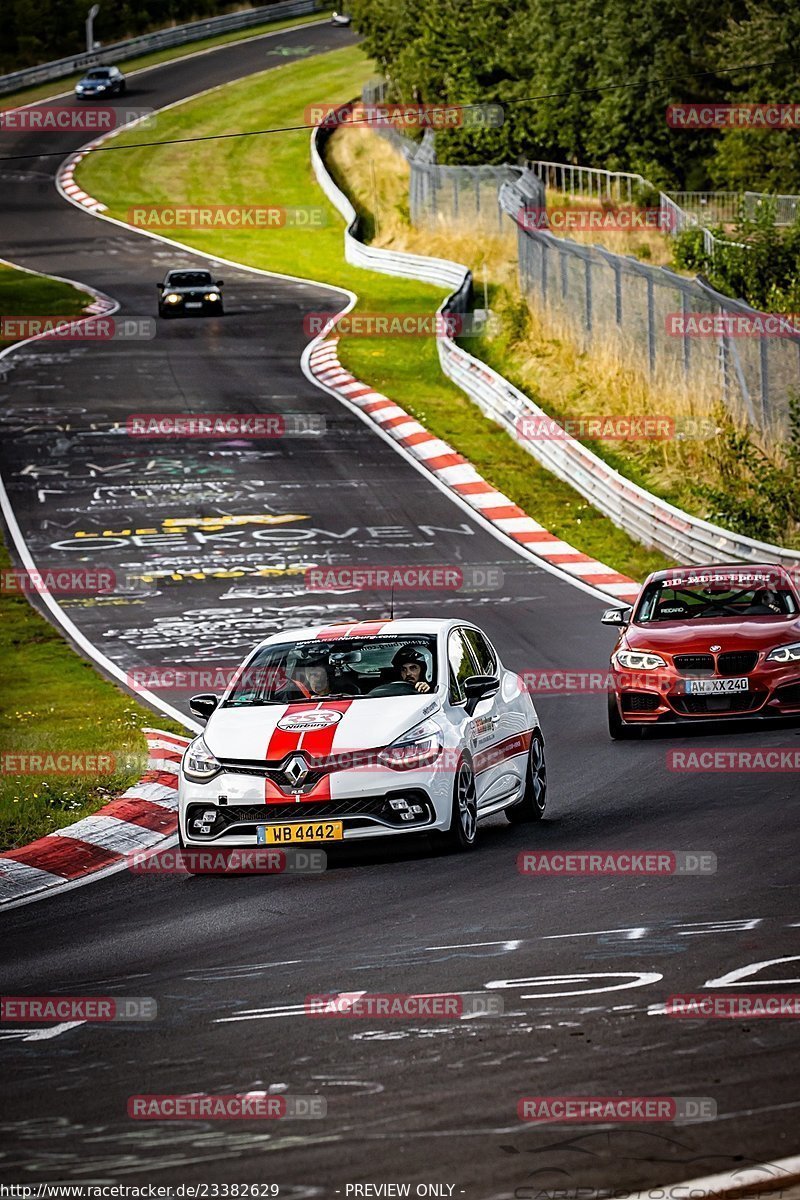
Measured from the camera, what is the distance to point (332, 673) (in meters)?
12.8

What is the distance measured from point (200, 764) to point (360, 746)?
103 centimetres

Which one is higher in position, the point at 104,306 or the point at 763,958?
the point at 763,958

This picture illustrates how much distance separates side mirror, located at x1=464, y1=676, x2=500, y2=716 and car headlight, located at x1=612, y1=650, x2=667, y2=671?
3567mm

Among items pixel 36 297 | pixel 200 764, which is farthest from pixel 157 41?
pixel 200 764

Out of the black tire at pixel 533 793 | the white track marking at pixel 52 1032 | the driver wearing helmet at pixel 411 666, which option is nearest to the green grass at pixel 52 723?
the driver wearing helmet at pixel 411 666

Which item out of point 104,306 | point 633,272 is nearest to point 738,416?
point 633,272

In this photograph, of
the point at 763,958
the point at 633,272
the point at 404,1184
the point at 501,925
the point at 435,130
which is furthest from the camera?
the point at 435,130

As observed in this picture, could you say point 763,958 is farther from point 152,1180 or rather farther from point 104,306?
point 104,306

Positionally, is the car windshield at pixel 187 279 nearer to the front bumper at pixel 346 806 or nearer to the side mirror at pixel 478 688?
the side mirror at pixel 478 688

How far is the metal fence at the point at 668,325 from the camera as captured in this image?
1033 inches

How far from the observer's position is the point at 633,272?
105 ft

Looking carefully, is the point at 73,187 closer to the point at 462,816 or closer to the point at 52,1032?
the point at 462,816

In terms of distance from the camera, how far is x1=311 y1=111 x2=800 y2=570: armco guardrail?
939 inches

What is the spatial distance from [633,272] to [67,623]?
41.7 ft
